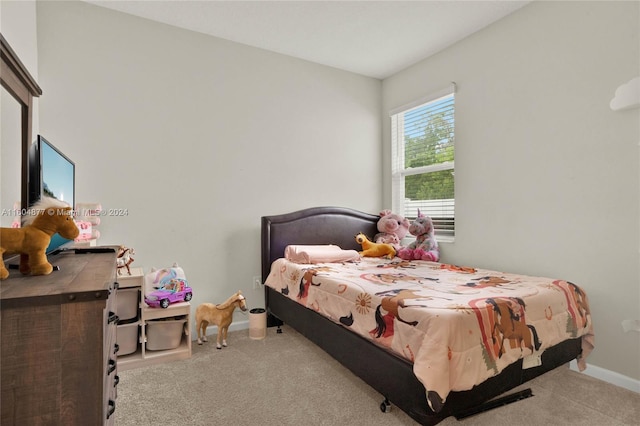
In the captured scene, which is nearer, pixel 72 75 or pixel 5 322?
pixel 5 322

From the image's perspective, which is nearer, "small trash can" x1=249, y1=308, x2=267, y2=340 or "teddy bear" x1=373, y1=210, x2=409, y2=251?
"small trash can" x1=249, y1=308, x2=267, y2=340

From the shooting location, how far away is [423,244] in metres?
3.17

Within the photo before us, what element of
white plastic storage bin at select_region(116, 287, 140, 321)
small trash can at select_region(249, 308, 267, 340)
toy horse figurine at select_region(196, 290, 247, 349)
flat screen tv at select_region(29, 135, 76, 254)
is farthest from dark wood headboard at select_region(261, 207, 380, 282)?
flat screen tv at select_region(29, 135, 76, 254)

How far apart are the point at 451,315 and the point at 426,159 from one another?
242cm

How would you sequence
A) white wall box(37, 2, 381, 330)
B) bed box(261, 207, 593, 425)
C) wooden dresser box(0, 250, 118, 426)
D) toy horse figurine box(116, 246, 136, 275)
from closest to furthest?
wooden dresser box(0, 250, 118, 426) < bed box(261, 207, 593, 425) < toy horse figurine box(116, 246, 136, 275) < white wall box(37, 2, 381, 330)

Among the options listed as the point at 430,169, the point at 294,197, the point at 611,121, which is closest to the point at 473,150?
the point at 430,169

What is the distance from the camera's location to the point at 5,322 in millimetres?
760

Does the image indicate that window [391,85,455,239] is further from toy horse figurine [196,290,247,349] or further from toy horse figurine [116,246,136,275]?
toy horse figurine [116,246,136,275]

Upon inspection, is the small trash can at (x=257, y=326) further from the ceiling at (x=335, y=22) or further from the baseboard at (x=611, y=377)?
the ceiling at (x=335, y=22)

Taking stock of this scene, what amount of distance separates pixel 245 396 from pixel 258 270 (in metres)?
1.42

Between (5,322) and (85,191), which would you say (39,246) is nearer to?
(5,322)

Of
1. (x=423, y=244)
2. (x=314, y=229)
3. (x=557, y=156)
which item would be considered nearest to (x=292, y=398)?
(x=314, y=229)

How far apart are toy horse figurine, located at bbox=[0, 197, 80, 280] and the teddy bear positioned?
284 centimetres

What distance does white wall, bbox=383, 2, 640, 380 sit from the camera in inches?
84.0
